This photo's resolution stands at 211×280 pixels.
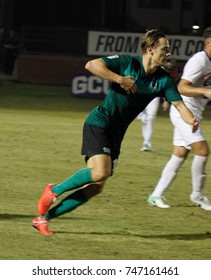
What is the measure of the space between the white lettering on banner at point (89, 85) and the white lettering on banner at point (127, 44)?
6.02ft

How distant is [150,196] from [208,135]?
911 centimetres

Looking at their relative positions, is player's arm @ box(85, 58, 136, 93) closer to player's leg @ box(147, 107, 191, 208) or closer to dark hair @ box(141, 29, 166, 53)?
dark hair @ box(141, 29, 166, 53)

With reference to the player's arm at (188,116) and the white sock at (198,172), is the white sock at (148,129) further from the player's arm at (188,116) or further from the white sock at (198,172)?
the player's arm at (188,116)

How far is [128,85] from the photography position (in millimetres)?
8898

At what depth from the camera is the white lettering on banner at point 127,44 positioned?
30.6 m

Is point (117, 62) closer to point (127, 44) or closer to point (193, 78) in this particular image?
point (193, 78)

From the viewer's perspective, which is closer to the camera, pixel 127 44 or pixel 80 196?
pixel 80 196

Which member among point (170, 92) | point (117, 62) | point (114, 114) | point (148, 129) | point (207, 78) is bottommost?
point (148, 129)

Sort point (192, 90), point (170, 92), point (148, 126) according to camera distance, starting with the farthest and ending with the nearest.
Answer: point (148, 126)
point (192, 90)
point (170, 92)

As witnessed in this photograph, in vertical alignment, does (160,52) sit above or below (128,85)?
above

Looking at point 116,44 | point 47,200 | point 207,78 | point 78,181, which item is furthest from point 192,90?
point 116,44

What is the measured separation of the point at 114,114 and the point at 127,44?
2153 cm

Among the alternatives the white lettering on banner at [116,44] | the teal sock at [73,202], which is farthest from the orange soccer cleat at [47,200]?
the white lettering on banner at [116,44]

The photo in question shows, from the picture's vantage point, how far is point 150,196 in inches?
460
